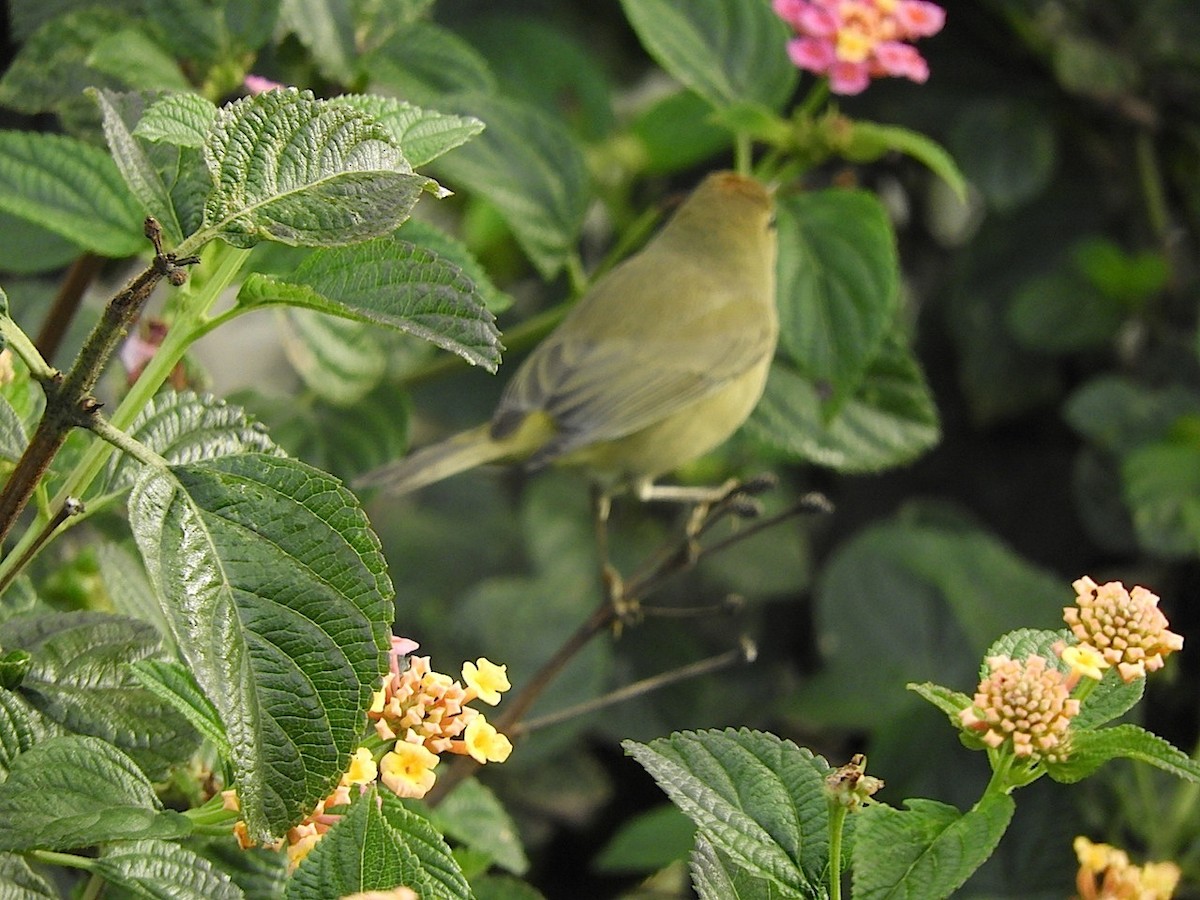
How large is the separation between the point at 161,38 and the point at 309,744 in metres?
1.04

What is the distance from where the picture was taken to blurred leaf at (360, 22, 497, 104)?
1.80 metres

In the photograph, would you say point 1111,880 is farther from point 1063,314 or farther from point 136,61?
point 1063,314

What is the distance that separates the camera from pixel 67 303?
1.54 metres

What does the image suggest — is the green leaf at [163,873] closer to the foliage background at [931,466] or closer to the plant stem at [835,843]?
the plant stem at [835,843]

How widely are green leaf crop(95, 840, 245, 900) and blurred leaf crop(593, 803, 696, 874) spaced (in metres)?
1.20

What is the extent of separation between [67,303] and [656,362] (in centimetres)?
137

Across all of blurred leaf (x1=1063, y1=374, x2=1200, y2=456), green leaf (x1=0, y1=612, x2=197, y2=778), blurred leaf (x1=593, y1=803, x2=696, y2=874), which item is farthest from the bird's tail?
green leaf (x1=0, y1=612, x2=197, y2=778)

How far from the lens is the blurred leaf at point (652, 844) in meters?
2.06

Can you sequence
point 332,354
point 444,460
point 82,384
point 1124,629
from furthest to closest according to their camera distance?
point 444,460
point 332,354
point 1124,629
point 82,384

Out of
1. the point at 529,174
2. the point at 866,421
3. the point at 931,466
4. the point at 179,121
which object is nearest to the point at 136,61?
the point at 529,174

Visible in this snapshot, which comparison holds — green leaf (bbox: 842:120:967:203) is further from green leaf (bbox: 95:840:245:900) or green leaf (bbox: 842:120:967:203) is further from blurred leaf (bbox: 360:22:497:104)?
green leaf (bbox: 95:840:245:900)

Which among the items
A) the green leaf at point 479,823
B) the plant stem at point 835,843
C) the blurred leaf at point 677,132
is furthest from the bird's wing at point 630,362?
the plant stem at point 835,843

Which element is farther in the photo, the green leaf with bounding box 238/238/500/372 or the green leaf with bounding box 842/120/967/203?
the green leaf with bounding box 842/120/967/203

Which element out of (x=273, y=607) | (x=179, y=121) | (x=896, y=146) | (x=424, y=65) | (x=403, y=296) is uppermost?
(x=179, y=121)
